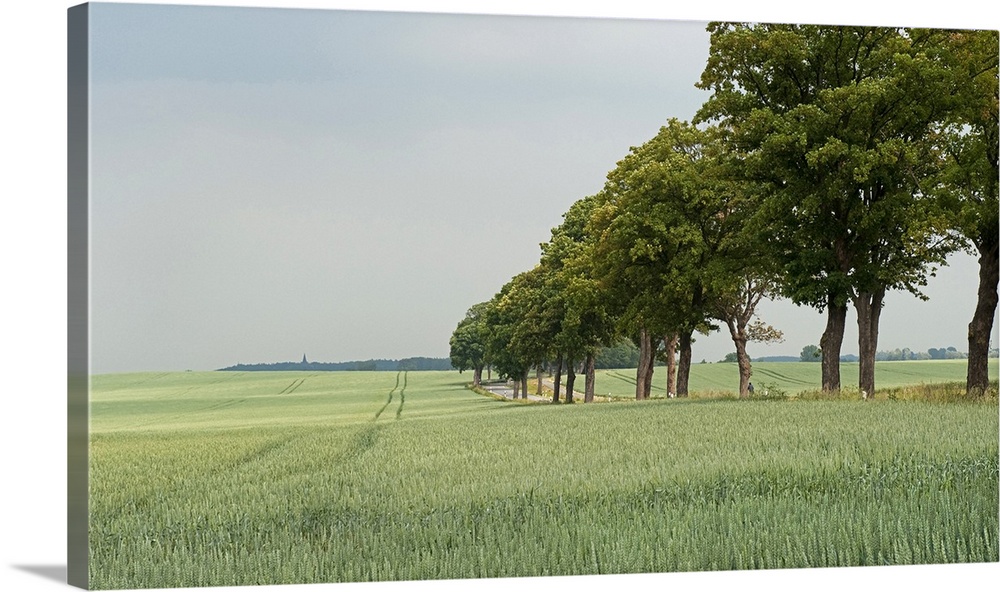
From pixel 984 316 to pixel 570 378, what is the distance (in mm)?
5111

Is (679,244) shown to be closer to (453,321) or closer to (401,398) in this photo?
(453,321)

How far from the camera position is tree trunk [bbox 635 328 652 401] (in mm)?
13080

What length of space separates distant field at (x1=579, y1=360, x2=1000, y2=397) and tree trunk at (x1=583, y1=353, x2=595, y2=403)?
0.16 metres

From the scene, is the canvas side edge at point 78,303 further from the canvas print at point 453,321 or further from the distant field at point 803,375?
the distant field at point 803,375

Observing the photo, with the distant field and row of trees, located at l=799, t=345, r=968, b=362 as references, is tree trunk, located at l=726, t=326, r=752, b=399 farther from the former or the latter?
row of trees, located at l=799, t=345, r=968, b=362

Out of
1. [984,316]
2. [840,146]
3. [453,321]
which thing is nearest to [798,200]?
[840,146]

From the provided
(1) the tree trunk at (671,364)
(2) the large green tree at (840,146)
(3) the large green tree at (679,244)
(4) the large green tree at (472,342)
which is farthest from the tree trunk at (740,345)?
(4) the large green tree at (472,342)

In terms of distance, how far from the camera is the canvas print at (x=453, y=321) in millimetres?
8625

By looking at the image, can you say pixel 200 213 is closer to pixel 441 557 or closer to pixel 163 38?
pixel 163 38

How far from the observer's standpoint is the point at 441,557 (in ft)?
28.4

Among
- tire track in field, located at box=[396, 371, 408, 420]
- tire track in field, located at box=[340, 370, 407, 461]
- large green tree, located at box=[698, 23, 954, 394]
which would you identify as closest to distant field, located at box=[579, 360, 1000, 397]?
large green tree, located at box=[698, 23, 954, 394]

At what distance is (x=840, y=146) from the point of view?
1286 cm

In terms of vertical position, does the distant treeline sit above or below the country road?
above

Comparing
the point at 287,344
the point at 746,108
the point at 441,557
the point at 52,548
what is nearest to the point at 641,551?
the point at 441,557
